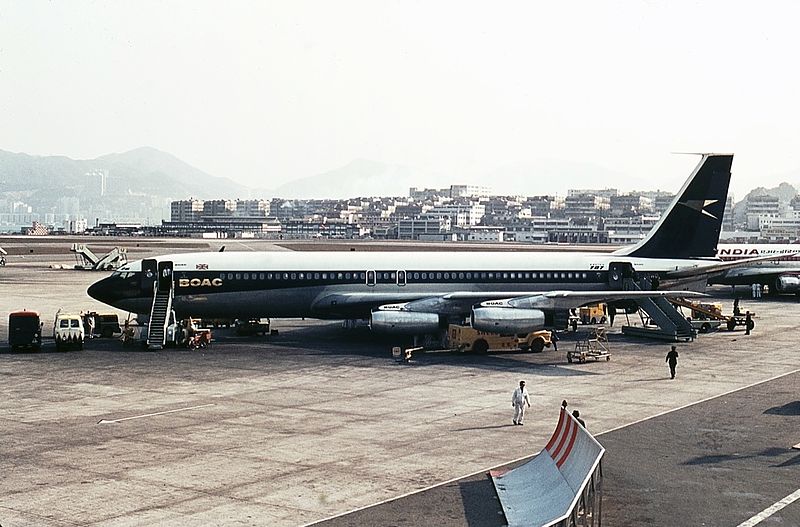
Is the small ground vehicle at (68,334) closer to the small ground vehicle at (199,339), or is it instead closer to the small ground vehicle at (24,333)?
the small ground vehicle at (24,333)

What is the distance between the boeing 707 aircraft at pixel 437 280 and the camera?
43438 millimetres

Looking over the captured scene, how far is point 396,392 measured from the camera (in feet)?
110

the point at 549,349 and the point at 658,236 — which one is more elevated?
the point at 658,236

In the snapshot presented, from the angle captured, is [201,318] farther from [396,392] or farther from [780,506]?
[780,506]

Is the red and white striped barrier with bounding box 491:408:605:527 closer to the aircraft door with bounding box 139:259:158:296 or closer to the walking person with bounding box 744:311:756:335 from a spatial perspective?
the aircraft door with bounding box 139:259:158:296

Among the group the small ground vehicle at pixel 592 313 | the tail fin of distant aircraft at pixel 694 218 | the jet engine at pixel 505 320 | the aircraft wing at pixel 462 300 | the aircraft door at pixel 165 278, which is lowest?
the small ground vehicle at pixel 592 313

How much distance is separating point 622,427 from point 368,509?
11.1 metres

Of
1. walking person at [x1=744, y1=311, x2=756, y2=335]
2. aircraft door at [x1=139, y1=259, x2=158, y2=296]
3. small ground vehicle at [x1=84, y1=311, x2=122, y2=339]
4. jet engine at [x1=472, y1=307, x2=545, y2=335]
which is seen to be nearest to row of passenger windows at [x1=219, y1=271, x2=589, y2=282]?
aircraft door at [x1=139, y1=259, x2=158, y2=296]

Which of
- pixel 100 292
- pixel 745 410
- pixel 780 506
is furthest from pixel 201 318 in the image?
pixel 780 506

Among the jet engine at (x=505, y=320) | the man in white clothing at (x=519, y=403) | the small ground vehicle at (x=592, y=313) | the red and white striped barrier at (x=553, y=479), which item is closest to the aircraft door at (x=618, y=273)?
the small ground vehicle at (x=592, y=313)

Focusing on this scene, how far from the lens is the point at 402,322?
43156mm

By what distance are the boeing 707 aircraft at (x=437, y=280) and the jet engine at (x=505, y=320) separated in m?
0.05

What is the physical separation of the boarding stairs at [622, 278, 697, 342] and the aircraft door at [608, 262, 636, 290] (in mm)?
285

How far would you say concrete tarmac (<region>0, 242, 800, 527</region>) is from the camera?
797 inches
